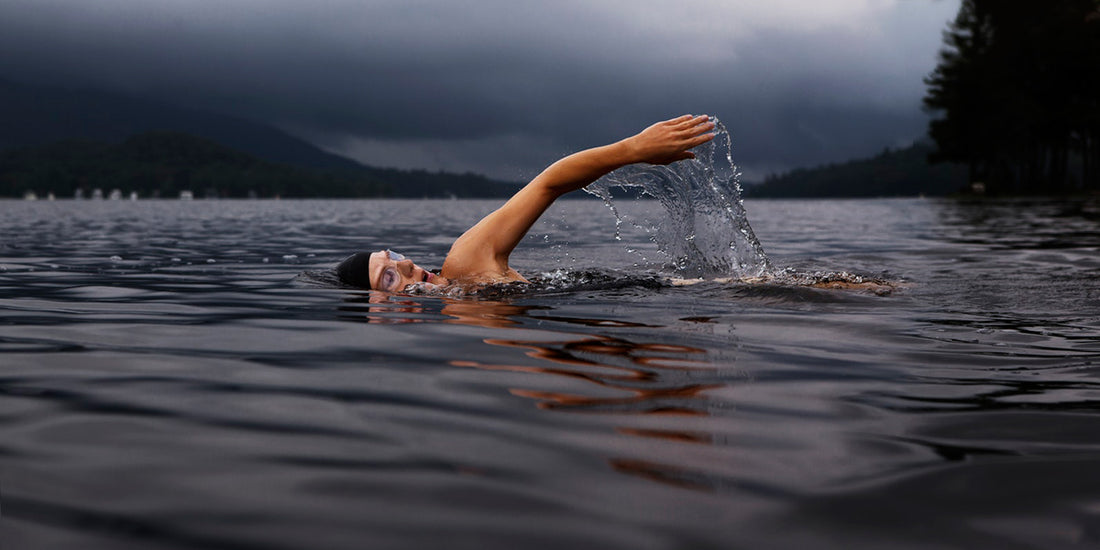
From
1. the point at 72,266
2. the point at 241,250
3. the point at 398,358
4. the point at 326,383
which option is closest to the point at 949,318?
the point at 398,358

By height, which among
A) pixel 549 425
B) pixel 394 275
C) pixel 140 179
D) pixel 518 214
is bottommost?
pixel 549 425

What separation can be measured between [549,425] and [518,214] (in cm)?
383

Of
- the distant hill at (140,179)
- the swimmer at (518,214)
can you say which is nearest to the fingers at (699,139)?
the swimmer at (518,214)

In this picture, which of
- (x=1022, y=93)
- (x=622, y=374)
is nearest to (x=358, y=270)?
(x=622, y=374)

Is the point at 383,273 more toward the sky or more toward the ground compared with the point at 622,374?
more toward the sky

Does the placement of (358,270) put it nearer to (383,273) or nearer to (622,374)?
(383,273)

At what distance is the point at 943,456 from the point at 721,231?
6240 mm

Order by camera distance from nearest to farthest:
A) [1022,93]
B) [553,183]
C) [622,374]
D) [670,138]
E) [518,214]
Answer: [622,374], [670,138], [553,183], [518,214], [1022,93]

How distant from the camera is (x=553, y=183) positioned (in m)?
6.52

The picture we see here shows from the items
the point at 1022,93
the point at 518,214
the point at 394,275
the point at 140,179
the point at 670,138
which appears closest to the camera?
the point at 670,138

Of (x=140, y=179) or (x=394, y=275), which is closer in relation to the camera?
(x=394, y=275)

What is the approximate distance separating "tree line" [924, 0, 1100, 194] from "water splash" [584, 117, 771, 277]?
52.8m

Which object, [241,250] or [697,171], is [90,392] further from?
[241,250]

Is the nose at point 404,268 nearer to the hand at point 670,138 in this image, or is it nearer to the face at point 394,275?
the face at point 394,275
